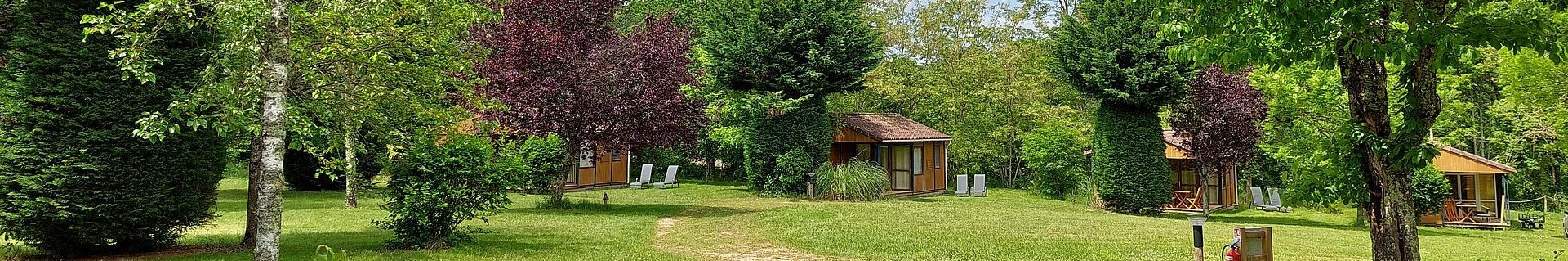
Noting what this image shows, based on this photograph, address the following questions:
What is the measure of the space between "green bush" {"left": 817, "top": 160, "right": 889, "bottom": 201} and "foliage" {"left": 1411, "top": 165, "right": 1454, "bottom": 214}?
9.97m

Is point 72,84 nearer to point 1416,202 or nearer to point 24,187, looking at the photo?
point 24,187

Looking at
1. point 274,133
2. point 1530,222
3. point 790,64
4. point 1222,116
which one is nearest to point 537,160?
point 790,64

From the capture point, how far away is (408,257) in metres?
7.59

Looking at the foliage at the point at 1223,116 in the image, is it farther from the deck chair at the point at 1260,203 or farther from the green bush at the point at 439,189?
the green bush at the point at 439,189

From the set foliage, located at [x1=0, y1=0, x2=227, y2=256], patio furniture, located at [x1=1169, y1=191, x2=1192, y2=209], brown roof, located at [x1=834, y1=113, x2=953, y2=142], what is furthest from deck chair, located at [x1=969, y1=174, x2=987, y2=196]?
foliage, located at [x1=0, y1=0, x2=227, y2=256]

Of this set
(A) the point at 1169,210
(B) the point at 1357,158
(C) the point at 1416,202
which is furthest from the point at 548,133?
(C) the point at 1416,202

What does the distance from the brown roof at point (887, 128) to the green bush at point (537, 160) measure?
26.2 ft

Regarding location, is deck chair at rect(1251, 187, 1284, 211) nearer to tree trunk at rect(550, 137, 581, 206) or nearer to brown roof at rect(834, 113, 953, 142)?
brown roof at rect(834, 113, 953, 142)

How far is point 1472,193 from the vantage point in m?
18.2

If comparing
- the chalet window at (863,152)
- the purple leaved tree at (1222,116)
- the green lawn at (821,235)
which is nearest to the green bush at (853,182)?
the green lawn at (821,235)

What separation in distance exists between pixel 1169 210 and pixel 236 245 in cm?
1732

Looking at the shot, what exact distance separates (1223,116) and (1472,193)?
6393 millimetres

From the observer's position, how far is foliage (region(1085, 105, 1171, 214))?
16.8 metres

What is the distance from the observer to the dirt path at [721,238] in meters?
8.72
